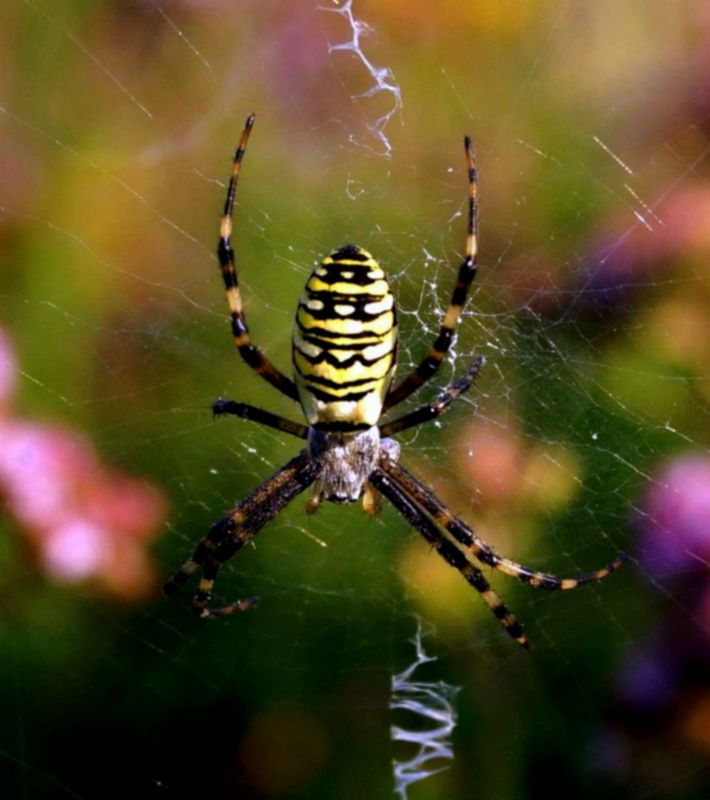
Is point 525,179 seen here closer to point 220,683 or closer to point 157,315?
point 157,315

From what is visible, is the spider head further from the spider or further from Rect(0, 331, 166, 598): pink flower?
Rect(0, 331, 166, 598): pink flower

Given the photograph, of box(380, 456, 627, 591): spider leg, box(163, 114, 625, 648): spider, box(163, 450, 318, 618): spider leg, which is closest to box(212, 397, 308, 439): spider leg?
box(163, 114, 625, 648): spider

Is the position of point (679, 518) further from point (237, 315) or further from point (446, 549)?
point (237, 315)

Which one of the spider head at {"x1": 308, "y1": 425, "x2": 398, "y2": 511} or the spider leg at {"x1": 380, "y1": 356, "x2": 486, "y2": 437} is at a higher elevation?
the spider head at {"x1": 308, "y1": 425, "x2": 398, "y2": 511}

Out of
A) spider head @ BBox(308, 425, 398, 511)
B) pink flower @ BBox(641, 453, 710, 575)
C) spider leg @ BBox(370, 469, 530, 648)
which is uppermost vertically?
spider head @ BBox(308, 425, 398, 511)

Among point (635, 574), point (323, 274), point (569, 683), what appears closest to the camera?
point (323, 274)

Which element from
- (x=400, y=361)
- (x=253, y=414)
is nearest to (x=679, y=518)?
(x=400, y=361)

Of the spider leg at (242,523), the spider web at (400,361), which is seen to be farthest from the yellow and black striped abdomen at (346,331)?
the spider leg at (242,523)

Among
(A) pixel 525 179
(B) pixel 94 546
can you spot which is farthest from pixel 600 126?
(B) pixel 94 546
